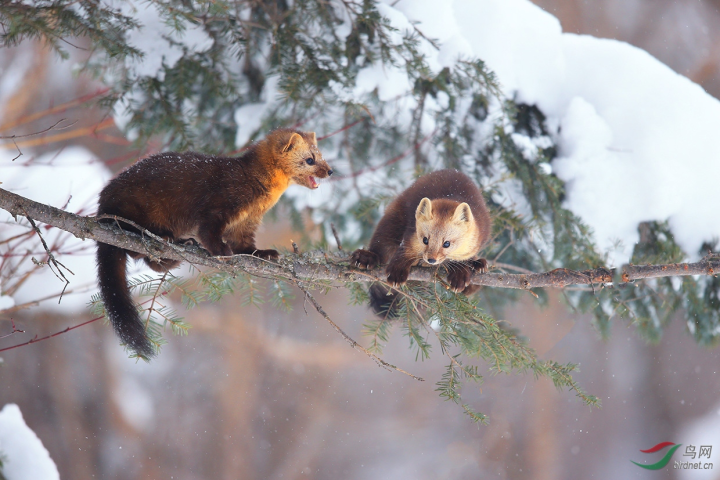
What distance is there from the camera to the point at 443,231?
1635mm

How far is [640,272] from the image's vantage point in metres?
1.60

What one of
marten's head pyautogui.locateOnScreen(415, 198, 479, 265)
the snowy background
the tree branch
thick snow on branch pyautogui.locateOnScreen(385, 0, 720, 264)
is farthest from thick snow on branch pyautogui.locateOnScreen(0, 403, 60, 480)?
thick snow on branch pyautogui.locateOnScreen(385, 0, 720, 264)

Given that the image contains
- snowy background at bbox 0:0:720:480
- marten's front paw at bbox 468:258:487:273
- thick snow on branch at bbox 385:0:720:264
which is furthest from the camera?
snowy background at bbox 0:0:720:480

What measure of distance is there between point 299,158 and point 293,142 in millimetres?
57

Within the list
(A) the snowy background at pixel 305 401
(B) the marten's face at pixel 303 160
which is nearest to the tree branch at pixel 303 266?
(B) the marten's face at pixel 303 160

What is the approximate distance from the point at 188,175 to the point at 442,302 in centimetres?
90

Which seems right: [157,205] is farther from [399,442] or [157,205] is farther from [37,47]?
[399,442]

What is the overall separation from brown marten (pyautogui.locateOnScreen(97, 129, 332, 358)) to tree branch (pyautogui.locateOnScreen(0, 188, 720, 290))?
89 millimetres

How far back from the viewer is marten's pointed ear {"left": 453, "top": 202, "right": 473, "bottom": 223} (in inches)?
66.0

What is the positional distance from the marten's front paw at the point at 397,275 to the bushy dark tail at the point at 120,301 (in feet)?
2.39

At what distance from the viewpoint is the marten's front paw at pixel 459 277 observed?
63.7 inches

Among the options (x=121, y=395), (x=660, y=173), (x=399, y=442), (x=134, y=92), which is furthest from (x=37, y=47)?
(x=399, y=442)

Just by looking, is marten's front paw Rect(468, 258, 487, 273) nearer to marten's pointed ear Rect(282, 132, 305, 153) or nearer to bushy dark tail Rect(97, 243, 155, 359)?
marten's pointed ear Rect(282, 132, 305, 153)

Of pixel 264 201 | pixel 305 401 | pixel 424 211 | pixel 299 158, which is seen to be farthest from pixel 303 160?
pixel 305 401
